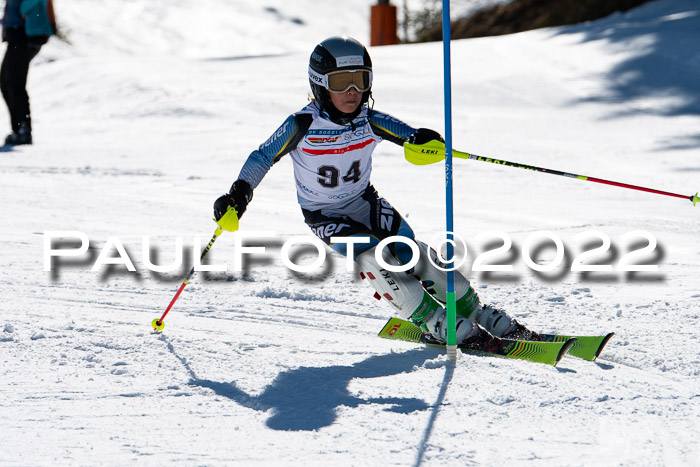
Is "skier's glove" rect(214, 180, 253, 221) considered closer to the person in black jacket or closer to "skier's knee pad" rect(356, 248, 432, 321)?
"skier's knee pad" rect(356, 248, 432, 321)

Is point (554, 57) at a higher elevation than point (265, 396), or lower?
higher

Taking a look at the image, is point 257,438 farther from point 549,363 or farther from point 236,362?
point 549,363

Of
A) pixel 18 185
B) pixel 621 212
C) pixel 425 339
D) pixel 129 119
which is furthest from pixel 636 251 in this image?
pixel 129 119

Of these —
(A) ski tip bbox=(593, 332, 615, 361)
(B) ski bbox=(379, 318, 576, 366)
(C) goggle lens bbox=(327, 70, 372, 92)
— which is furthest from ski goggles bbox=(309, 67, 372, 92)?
(A) ski tip bbox=(593, 332, 615, 361)

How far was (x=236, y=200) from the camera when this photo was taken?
152 inches

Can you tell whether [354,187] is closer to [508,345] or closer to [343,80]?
[343,80]

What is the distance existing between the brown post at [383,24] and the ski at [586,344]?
14.6 meters

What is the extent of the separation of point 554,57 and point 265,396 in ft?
36.2

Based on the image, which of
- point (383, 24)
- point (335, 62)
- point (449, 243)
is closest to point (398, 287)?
point (449, 243)

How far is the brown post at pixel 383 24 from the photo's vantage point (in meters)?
17.6

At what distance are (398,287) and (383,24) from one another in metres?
14.6

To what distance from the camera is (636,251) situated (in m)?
5.48

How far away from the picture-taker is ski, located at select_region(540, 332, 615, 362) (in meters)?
3.64

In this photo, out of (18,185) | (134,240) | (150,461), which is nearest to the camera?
(150,461)
